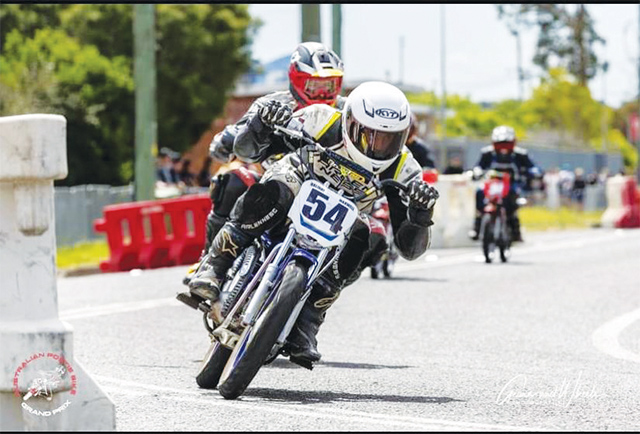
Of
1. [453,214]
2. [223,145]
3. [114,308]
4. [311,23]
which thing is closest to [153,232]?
[311,23]

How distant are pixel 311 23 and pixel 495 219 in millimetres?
3566

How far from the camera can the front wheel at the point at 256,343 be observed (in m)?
6.93

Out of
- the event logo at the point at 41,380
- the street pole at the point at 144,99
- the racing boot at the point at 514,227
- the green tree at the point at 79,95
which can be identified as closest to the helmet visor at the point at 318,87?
the event logo at the point at 41,380

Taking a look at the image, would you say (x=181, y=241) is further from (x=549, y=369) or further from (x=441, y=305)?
(x=549, y=369)

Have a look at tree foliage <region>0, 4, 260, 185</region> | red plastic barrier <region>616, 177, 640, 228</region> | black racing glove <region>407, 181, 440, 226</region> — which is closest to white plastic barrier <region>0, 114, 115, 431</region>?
black racing glove <region>407, 181, 440, 226</region>

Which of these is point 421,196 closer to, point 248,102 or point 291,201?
point 291,201

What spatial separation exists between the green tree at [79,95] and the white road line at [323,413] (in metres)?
25.1

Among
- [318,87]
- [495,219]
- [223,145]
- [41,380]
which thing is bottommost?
[495,219]

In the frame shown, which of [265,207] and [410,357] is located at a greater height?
[265,207]

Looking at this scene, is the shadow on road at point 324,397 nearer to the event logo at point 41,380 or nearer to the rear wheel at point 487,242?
the event logo at point 41,380

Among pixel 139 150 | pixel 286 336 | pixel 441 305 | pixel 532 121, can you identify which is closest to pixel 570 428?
pixel 286 336

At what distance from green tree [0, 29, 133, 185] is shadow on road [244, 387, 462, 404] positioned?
82.4ft

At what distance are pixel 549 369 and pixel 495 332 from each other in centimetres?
223

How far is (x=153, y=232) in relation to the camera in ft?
61.8
